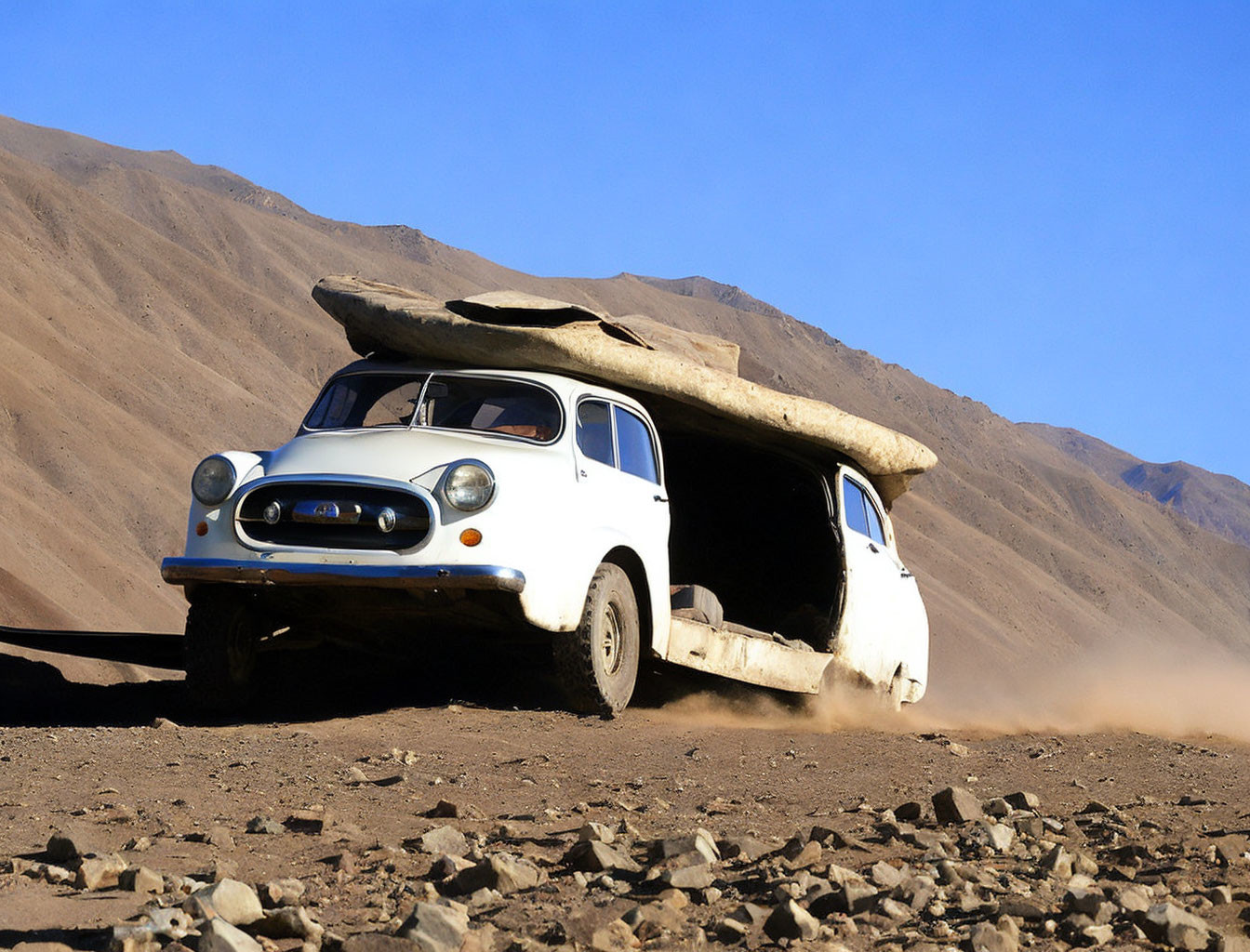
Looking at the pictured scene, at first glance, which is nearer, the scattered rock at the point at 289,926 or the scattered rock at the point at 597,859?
the scattered rock at the point at 289,926

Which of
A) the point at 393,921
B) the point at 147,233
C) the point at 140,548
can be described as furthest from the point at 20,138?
the point at 393,921

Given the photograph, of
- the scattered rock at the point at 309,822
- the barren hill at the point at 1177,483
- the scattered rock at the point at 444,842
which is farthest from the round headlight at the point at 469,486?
the barren hill at the point at 1177,483

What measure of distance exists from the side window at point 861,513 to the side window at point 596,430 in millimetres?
2732

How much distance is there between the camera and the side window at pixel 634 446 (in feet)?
30.1

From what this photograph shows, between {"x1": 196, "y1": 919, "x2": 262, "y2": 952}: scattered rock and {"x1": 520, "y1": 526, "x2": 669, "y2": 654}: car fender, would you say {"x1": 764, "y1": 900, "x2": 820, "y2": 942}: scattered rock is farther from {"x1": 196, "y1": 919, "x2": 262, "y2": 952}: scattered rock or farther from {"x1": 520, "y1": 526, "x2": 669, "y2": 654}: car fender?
{"x1": 520, "y1": 526, "x2": 669, "y2": 654}: car fender

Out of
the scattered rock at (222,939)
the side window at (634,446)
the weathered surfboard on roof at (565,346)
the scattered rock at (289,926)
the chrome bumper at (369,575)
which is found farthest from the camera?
the side window at (634,446)

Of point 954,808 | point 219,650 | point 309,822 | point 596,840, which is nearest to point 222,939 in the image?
point 596,840

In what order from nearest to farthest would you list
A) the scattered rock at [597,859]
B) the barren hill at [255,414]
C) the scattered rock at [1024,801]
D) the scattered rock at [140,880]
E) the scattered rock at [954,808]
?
the scattered rock at [140,880], the scattered rock at [597,859], the scattered rock at [954,808], the scattered rock at [1024,801], the barren hill at [255,414]

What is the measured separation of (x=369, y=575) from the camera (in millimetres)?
7465

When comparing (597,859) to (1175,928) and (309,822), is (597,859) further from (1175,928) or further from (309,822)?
(1175,928)

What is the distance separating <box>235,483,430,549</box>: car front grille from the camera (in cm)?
762

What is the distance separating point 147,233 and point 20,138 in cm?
5019

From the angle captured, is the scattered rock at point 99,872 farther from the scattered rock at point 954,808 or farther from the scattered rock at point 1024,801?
the scattered rock at point 1024,801

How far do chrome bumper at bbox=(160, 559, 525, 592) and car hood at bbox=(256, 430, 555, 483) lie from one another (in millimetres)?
493
